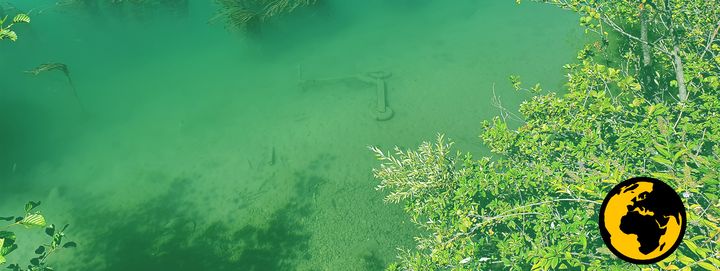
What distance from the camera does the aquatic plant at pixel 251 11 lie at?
12633mm

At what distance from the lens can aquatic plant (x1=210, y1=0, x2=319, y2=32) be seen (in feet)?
41.4

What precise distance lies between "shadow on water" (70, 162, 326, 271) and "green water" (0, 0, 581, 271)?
0.03 meters

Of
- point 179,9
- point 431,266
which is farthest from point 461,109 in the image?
point 179,9

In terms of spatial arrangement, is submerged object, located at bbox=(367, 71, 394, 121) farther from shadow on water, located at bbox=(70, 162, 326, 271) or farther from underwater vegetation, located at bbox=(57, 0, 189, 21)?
underwater vegetation, located at bbox=(57, 0, 189, 21)

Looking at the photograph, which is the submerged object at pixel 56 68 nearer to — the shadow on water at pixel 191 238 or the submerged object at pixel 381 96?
the shadow on water at pixel 191 238

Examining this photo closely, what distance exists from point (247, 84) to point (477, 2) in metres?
8.44

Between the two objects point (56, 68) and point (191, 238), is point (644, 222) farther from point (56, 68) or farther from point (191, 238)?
point (56, 68)

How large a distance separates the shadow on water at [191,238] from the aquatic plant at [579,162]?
10.6ft

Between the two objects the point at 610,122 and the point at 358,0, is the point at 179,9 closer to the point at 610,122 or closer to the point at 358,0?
the point at 358,0

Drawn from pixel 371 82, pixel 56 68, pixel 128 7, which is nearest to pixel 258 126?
pixel 371 82

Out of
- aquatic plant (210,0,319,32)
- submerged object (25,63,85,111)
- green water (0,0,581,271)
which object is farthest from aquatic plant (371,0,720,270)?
submerged object (25,63,85,111)

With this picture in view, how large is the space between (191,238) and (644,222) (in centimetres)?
799

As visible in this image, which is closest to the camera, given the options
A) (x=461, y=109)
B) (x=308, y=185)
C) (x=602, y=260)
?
(x=602, y=260)

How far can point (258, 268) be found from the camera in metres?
7.83
